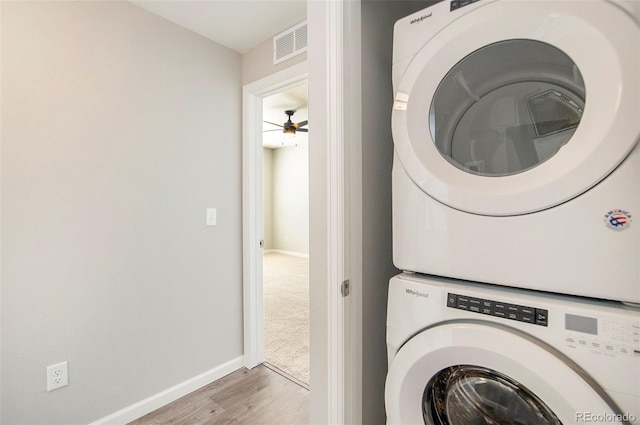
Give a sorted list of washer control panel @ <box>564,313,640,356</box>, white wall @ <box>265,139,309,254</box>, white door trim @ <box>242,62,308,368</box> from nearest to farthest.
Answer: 1. washer control panel @ <box>564,313,640,356</box>
2. white door trim @ <box>242,62,308,368</box>
3. white wall @ <box>265,139,309,254</box>

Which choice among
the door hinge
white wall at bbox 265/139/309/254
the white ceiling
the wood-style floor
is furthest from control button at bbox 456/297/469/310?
white wall at bbox 265/139/309/254

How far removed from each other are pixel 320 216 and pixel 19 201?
1371mm

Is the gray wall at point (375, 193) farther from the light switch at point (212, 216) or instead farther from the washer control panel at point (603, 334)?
the light switch at point (212, 216)

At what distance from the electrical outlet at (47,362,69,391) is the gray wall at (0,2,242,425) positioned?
0.10 feet

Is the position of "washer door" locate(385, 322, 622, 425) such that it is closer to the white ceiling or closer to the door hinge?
the door hinge

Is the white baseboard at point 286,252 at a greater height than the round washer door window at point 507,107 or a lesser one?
lesser

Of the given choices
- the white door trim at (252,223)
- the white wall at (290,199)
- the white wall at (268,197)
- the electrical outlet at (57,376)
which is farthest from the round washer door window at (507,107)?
the white wall at (268,197)

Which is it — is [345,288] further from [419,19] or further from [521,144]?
[419,19]

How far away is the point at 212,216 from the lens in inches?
77.4

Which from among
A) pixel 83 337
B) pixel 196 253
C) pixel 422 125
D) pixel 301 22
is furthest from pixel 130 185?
pixel 422 125

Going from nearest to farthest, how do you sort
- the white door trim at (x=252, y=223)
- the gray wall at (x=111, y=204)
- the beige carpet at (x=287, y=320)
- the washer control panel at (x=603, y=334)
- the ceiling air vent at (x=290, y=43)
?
the washer control panel at (x=603, y=334), the gray wall at (x=111, y=204), the ceiling air vent at (x=290, y=43), the white door trim at (x=252, y=223), the beige carpet at (x=287, y=320)

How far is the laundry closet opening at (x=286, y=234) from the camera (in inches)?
95.6

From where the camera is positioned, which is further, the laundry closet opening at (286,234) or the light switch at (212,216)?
the laundry closet opening at (286,234)

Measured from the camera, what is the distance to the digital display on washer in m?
0.56
